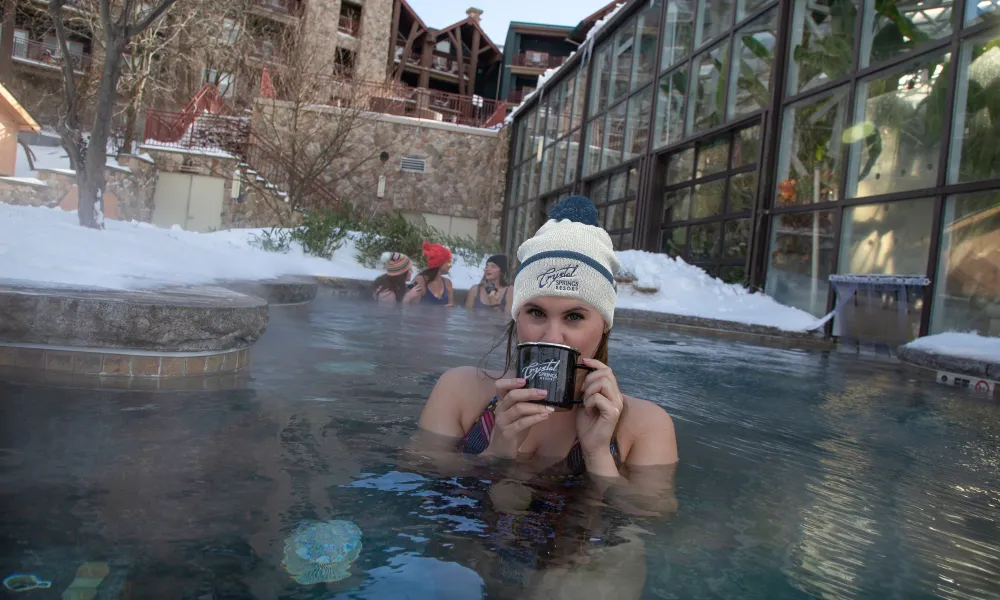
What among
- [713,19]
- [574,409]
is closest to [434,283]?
[713,19]

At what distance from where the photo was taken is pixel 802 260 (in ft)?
28.7

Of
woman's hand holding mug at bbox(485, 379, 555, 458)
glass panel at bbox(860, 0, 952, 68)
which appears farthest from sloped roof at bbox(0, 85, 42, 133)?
woman's hand holding mug at bbox(485, 379, 555, 458)

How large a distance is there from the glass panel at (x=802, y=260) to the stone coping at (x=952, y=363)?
251 cm

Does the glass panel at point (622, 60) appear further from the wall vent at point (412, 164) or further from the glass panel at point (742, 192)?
the wall vent at point (412, 164)

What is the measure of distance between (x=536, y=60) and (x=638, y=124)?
2410 centimetres

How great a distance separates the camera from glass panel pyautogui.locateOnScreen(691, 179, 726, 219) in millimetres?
10820

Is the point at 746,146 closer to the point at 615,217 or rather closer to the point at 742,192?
the point at 742,192

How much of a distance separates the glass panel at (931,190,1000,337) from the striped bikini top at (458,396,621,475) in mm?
5572

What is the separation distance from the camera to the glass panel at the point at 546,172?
18578mm

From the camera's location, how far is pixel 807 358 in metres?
6.34

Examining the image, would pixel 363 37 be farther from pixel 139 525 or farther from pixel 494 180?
pixel 139 525

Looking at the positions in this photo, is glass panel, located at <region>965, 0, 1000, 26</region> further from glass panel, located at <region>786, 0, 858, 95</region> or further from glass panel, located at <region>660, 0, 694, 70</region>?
glass panel, located at <region>660, 0, 694, 70</region>

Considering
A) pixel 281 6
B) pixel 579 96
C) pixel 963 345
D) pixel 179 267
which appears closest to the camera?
pixel 179 267

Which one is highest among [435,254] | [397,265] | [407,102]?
[407,102]
